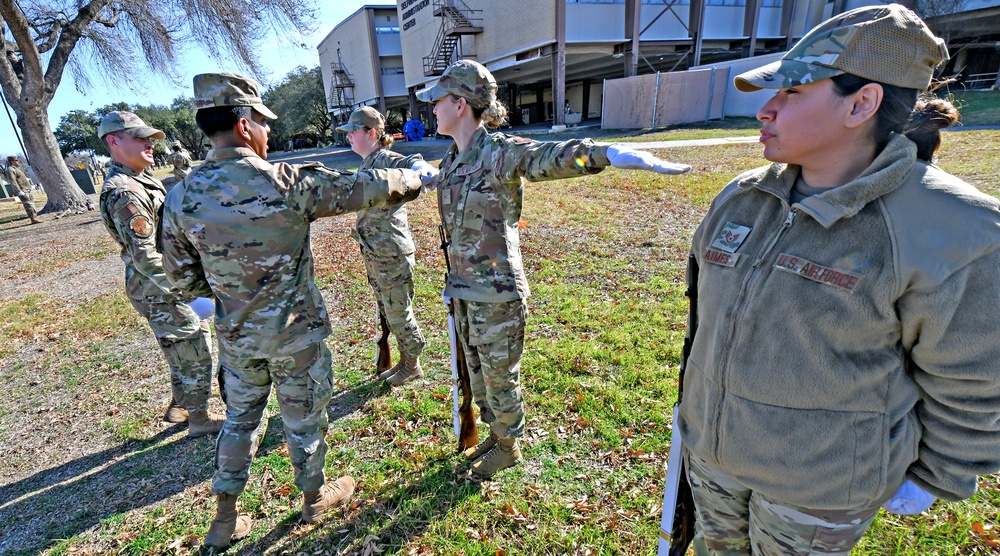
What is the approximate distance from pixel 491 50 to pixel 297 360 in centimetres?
3005

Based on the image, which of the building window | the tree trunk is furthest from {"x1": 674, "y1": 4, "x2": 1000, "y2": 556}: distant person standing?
the building window

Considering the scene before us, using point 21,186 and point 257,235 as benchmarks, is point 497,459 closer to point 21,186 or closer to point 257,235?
point 257,235

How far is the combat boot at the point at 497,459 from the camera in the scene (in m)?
3.26

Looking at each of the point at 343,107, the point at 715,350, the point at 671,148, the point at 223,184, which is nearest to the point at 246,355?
the point at 223,184

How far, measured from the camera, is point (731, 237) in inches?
63.2

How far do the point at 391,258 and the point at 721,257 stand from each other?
307cm

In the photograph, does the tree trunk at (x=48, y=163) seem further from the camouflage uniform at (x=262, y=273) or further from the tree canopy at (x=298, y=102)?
the tree canopy at (x=298, y=102)

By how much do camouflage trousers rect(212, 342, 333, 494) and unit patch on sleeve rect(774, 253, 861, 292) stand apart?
240 cm

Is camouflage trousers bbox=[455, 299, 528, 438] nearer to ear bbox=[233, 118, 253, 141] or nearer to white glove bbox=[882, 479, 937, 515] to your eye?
ear bbox=[233, 118, 253, 141]

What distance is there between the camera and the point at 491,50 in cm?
2881

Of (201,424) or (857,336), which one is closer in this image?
(857,336)

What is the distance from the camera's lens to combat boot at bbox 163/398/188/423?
13.6ft

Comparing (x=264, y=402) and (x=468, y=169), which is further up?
(x=468, y=169)

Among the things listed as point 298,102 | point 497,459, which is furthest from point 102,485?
point 298,102
